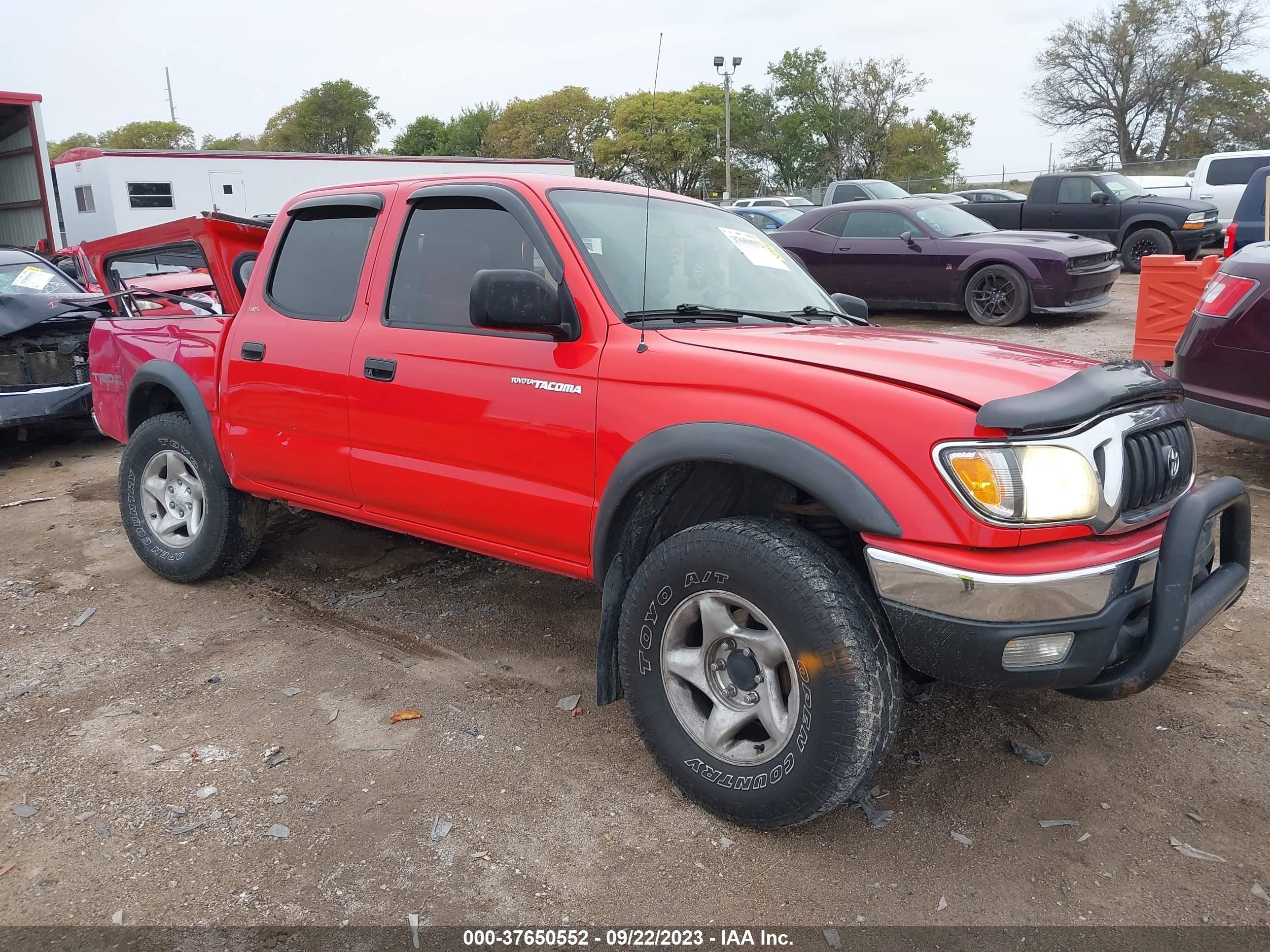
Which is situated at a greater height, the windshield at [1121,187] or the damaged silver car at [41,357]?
→ the windshield at [1121,187]

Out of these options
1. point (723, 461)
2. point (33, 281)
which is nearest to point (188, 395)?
point (723, 461)

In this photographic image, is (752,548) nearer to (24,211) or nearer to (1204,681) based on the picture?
(1204,681)

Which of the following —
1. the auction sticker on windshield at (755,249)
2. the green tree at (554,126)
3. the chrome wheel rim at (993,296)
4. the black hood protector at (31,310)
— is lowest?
the chrome wheel rim at (993,296)

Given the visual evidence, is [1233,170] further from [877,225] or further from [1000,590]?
[1000,590]

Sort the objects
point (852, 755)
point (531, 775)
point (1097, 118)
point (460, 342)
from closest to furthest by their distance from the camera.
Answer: point (852, 755), point (531, 775), point (460, 342), point (1097, 118)

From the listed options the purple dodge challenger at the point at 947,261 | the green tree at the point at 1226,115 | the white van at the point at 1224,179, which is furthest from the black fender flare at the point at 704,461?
the green tree at the point at 1226,115

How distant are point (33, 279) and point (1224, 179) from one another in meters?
19.4

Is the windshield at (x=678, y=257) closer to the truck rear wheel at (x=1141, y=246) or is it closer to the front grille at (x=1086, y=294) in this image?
the front grille at (x=1086, y=294)

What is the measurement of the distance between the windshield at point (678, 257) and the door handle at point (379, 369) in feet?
2.81

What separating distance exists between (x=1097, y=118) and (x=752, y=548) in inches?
2295

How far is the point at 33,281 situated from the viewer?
816 cm

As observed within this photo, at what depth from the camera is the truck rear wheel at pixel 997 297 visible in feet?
36.4

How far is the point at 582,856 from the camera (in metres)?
2.73

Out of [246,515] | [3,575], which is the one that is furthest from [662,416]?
[3,575]
